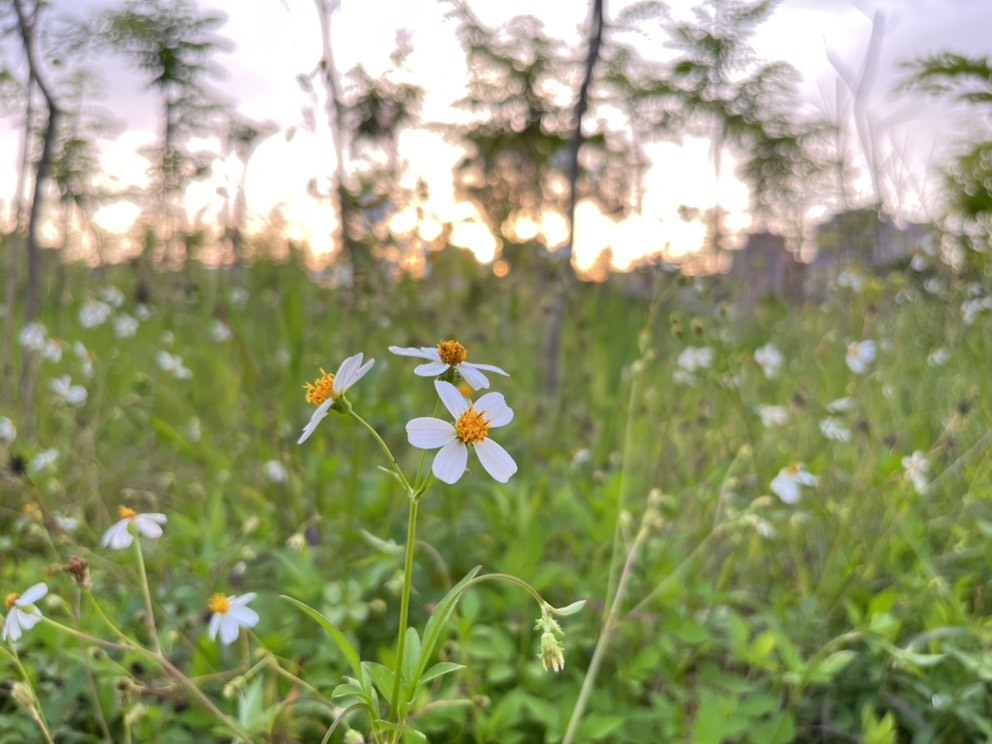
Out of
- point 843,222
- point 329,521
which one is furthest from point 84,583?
point 843,222

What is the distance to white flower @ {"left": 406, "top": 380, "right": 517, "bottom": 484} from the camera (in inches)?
30.1

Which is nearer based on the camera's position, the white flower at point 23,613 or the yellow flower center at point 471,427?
the yellow flower center at point 471,427

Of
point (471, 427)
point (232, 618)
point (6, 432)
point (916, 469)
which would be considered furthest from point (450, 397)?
point (6, 432)

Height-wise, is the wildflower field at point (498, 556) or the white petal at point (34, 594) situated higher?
the white petal at point (34, 594)

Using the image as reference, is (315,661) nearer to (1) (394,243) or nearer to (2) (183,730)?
(2) (183,730)

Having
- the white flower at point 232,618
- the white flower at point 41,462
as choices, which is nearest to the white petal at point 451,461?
the white flower at point 232,618

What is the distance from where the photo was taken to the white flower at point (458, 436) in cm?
77

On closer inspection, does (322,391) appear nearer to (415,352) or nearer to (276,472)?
(415,352)

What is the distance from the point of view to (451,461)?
30.5 inches

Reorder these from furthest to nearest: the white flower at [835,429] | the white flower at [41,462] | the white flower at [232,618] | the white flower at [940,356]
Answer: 1. the white flower at [940,356]
2. the white flower at [835,429]
3. the white flower at [41,462]
4. the white flower at [232,618]

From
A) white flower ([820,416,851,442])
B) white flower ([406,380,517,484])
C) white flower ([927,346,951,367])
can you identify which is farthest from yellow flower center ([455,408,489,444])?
white flower ([927,346,951,367])

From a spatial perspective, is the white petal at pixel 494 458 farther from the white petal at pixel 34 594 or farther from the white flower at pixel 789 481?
the white flower at pixel 789 481

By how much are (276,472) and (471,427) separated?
5.10ft

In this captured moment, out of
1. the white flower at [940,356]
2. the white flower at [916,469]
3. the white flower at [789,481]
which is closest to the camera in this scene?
the white flower at [789,481]
